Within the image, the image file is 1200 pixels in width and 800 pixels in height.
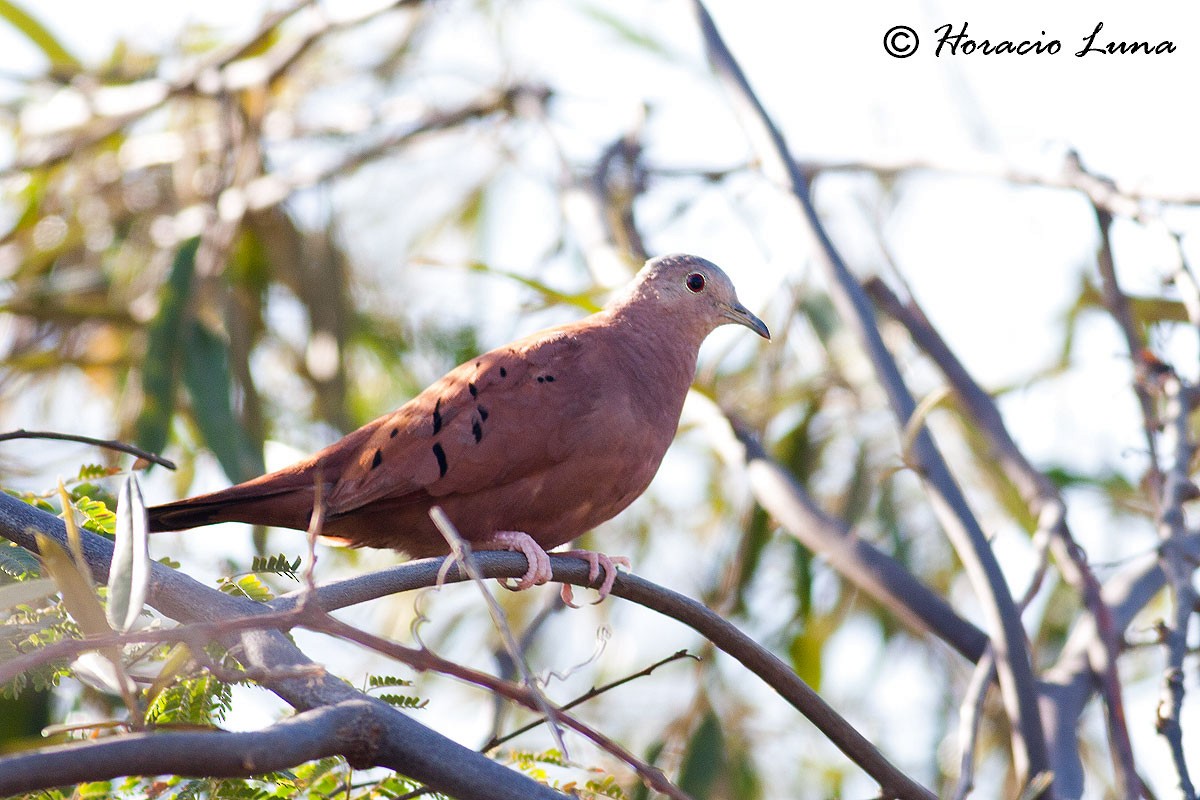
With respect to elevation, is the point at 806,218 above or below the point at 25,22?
below

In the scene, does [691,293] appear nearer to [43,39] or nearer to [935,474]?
[935,474]

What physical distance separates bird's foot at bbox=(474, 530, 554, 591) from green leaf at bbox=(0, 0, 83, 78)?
3.62m

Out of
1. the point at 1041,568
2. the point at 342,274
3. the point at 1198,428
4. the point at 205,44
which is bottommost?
the point at 1041,568

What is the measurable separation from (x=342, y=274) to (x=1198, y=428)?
3361 millimetres

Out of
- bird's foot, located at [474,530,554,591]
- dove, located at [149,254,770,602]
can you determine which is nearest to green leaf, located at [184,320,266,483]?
dove, located at [149,254,770,602]

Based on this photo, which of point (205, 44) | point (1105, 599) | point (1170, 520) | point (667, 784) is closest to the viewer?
point (667, 784)

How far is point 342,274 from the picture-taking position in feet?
17.7

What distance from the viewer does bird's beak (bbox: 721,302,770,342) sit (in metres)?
3.58

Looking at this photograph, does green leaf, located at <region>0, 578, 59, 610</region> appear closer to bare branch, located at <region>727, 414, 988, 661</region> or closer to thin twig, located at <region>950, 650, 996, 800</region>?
thin twig, located at <region>950, 650, 996, 800</region>

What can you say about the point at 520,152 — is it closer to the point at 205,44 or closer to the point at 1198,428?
the point at 205,44

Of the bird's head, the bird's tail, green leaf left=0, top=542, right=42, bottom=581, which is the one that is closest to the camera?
green leaf left=0, top=542, right=42, bottom=581

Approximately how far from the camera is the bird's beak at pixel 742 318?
3580mm

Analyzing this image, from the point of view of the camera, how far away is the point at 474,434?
2.86 meters

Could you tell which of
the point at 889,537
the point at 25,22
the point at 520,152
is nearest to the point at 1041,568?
the point at 889,537
